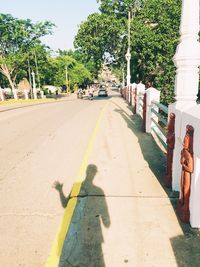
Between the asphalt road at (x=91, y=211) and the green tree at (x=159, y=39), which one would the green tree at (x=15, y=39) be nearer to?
the green tree at (x=159, y=39)

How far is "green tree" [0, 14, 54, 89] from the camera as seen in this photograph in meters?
40.2

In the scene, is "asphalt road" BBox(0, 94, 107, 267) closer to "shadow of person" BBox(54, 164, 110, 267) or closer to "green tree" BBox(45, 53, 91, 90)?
"shadow of person" BBox(54, 164, 110, 267)

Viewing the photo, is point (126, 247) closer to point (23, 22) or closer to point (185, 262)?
point (185, 262)

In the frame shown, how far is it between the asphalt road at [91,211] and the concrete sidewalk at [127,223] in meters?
0.01

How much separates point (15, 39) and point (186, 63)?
42.6 metres

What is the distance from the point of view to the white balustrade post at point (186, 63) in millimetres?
3830

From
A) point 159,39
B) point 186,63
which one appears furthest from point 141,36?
point 186,63

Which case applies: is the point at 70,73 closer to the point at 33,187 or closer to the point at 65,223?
the point at 33,187

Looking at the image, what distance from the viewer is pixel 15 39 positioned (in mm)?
41500

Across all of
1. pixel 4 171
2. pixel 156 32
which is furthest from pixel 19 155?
pixel 156 32

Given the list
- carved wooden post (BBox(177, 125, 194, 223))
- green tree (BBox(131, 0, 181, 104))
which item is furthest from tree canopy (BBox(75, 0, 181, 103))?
carved wooden post (BBox(177, 125, 194, 223))

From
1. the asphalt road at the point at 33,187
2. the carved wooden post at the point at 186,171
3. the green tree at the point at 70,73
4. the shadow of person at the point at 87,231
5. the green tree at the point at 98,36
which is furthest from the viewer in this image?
the green tree at the point at 70,73

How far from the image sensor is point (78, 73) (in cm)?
7706

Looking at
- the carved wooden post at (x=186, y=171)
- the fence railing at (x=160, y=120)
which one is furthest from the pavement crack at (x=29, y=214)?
the fence railing at (x=160, y=120)
